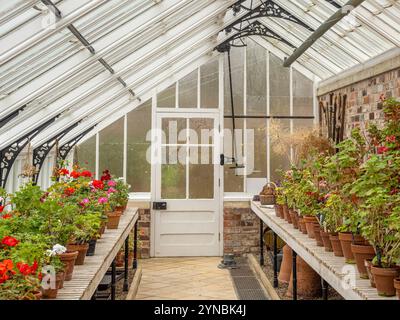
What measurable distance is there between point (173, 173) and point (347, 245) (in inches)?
196

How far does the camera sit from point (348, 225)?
3129mm

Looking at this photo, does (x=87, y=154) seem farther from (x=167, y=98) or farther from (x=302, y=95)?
(x=302, y=95)

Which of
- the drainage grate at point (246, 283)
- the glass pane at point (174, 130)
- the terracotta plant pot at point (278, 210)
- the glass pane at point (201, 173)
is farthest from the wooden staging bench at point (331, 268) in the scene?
the glass pane at point (174, 130)

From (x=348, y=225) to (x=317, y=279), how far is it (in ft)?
7.28

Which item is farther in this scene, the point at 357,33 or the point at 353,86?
the point at 353,86

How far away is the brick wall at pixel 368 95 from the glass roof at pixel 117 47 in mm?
325

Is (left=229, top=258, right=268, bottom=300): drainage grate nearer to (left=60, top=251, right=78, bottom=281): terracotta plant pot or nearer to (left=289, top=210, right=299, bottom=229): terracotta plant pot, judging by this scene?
(left=289, top=210, right=299, bottom=229): terracotta plant pot

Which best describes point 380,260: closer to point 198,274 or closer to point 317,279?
point 317,279

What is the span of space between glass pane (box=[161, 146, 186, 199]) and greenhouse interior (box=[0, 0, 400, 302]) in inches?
0.9

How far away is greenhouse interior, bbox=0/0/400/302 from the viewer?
280 centimetres

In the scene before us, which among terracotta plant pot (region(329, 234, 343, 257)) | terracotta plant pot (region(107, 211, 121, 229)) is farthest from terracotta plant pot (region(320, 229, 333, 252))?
terracotta plant pot (region(107, 211, 121, 229))

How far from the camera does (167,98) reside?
7.81m

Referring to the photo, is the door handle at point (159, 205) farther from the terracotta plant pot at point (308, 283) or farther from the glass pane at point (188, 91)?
the terracotta plant pot at point (308, 283)
